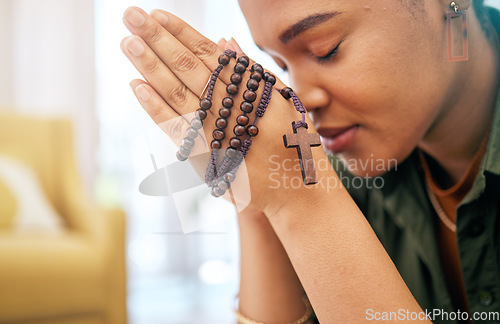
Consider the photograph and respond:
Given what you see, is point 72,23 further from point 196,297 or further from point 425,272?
point 425,272

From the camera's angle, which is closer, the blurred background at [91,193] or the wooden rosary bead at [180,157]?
the wooden rosary bead at [180,157]

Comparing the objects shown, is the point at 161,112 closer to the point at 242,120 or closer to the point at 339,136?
the point at 242,120

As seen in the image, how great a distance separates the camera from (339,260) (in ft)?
1.41

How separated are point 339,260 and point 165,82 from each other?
1.01 feet

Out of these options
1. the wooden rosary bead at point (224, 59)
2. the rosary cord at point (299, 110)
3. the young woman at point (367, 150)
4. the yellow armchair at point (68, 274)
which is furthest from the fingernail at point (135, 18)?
the yellow armchair at point (68, 274)

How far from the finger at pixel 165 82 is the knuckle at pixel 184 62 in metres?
0.01

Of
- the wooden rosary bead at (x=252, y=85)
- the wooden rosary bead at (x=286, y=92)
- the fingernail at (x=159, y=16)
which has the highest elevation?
the fingernail at (x=159, y=16)

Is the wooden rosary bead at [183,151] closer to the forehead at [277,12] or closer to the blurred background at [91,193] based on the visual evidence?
the blurred background at [91,193]

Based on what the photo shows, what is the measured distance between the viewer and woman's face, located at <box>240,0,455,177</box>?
50cm

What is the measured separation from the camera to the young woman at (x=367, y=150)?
0.44 metres

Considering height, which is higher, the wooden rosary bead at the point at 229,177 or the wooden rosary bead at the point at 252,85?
the wooden rosary bead at the point at 252,85

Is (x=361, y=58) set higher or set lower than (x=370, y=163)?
higher

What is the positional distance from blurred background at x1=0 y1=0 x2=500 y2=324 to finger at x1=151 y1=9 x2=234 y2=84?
115 millimetres

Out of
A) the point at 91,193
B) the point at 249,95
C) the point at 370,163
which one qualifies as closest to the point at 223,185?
the point at 249,95
